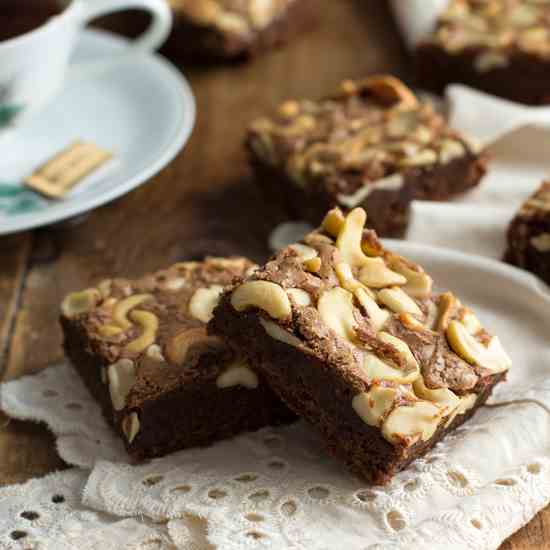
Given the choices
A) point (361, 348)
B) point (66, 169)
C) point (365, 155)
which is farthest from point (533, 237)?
point (66, 169)

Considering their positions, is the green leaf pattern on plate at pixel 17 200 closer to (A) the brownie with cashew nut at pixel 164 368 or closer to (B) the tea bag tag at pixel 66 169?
(B) the tea bag tag at pixel 66 169

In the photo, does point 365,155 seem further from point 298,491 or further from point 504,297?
point 298,491

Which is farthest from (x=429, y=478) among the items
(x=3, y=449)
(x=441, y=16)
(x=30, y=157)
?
(x=441, y=16)

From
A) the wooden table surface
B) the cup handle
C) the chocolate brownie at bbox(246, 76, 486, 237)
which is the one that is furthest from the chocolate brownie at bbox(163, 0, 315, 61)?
the chocolate brownie at bbox(246, 76, 486, 237)

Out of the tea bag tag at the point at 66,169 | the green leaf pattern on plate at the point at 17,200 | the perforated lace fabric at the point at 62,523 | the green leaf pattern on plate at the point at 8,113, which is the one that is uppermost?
the green leaf pattern on plate at the point at 8,113

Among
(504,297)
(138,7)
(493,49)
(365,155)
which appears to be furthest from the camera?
(493,49)

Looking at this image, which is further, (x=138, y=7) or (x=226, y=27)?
(x=226, y=27)

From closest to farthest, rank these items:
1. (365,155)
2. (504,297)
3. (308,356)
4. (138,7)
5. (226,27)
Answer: (308,356), (504,297), (365,155), (138,7), (226,27)

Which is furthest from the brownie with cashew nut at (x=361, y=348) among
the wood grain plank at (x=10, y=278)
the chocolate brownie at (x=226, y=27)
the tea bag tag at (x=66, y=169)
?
the chocolate brownie at (x=226, y=27)
